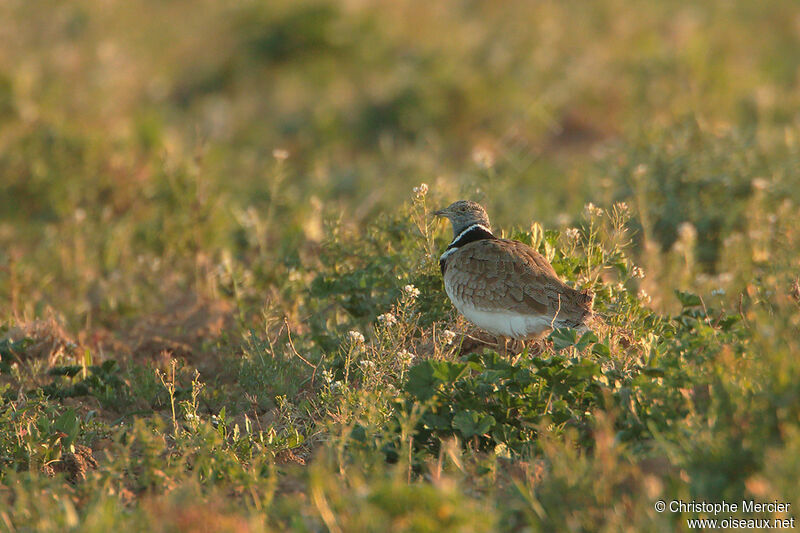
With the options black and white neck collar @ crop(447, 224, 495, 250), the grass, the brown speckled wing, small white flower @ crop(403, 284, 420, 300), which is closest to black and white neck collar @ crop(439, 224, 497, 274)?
black and white neck collar @ crop(447, 224, 495, 250)

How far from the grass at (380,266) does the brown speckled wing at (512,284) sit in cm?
26

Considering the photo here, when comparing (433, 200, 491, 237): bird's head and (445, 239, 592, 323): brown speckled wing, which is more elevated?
(433, 200, 491, 237): bird's head

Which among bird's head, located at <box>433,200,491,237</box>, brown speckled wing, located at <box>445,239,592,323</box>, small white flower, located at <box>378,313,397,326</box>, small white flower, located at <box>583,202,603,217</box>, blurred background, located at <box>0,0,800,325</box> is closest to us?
small white flower, located at <box>378,313,397,326</box>

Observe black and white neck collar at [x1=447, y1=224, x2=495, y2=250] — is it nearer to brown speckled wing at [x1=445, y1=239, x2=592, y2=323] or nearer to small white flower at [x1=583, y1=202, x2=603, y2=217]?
brown speckled wing at [x1=445, y1=239, x2=592, y2=323]

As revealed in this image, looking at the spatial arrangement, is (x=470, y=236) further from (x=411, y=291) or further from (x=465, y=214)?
(x=411, y=291)

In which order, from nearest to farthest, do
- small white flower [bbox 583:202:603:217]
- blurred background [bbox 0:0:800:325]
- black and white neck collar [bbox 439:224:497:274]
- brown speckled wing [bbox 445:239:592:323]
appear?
1. brown speckled wing [bbox 445:239:592:323]
2. small white flower [bbox 583:202:603:217]
3. black and white neck collar [bbox 439:224:497:274]
4. blurred background [bbox 0:0:800:325]

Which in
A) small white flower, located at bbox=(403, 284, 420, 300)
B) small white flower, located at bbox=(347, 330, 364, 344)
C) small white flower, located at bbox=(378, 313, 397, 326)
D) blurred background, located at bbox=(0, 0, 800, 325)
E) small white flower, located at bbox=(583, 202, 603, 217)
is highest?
blurred background, located at bbox=(0, 0, 800, 325)

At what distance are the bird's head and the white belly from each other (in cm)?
71

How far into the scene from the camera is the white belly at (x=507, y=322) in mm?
4445

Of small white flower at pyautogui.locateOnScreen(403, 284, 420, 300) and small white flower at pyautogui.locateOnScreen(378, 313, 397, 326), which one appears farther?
small white flower at pyautogui.locateOnScreen(403, 284, 420, 300)

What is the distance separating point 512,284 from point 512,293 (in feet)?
0.16

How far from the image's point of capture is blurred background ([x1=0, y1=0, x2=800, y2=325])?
22.4ft

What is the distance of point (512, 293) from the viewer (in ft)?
14.7

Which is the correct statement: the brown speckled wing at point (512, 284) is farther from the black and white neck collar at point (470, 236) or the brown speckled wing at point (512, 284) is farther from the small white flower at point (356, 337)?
the small white flower at point (356, 337)
